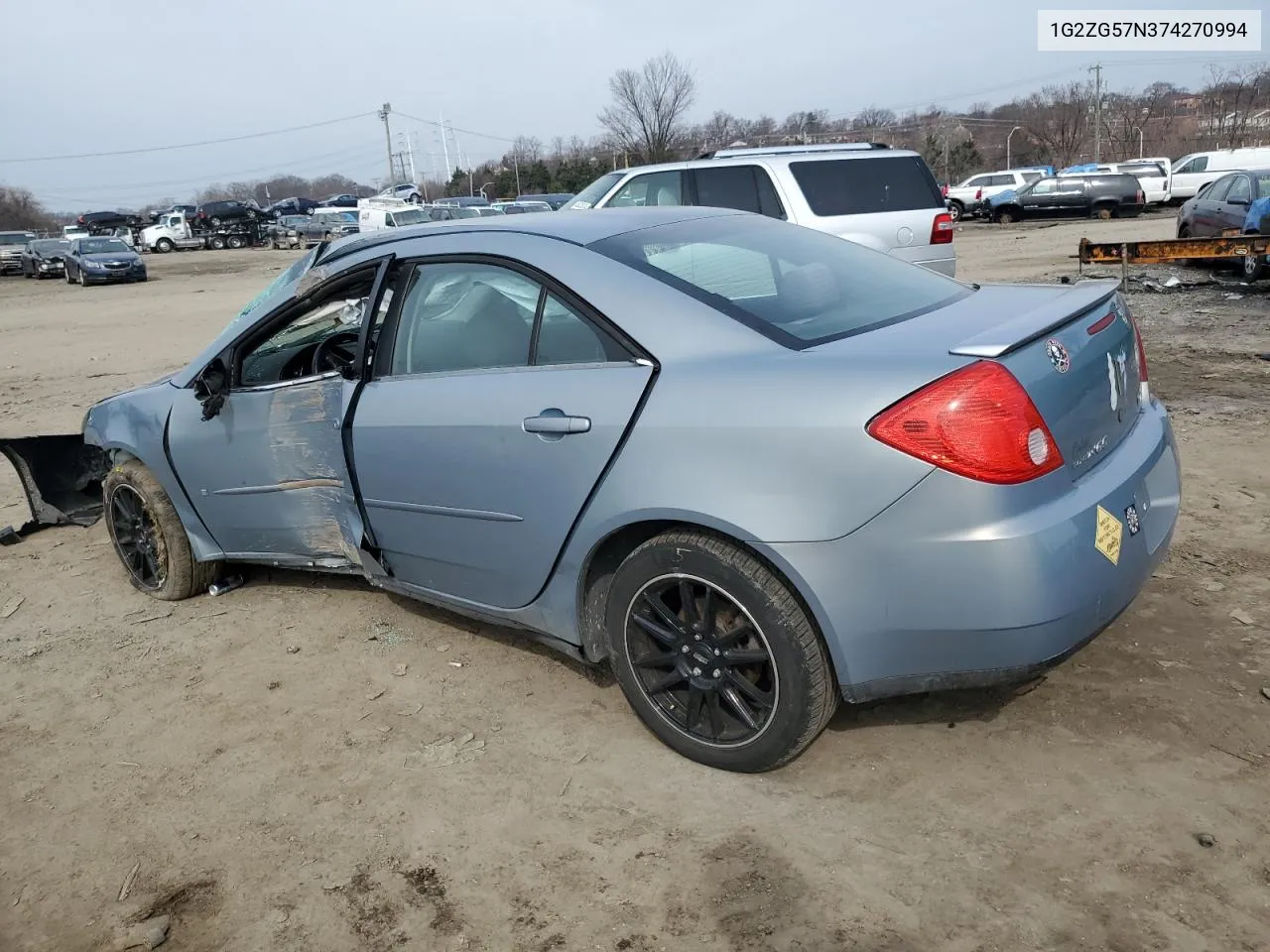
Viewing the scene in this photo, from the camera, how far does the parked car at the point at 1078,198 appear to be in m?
29.6

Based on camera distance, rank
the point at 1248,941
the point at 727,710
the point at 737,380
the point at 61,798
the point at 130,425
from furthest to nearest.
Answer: the point at 130,425, the point at 61,798, the point at 727,710, the point at 737,380, the point at 1248,941

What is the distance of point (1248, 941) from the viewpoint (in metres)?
2.14

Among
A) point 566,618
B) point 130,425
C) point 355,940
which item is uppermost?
point 130,425

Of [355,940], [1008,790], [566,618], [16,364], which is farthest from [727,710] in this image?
[16,364]

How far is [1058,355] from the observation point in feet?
8.50

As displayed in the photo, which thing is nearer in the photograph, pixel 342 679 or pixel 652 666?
pixel 652 666

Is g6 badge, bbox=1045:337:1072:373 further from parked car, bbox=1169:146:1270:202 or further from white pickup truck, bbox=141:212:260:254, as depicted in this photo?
white pickup truck, bbox=141:212:260:254

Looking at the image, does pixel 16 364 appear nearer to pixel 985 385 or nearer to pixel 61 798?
pixel 61 798

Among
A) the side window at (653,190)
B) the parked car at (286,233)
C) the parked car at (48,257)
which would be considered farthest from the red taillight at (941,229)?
the parked car at (286,233)

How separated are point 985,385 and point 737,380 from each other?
2.08ft

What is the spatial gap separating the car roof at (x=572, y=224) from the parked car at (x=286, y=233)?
42.3 m

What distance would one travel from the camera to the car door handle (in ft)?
9.51

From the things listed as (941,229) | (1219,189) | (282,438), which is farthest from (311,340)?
(1219,189)

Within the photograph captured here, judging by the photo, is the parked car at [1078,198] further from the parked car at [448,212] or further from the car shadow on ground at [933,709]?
the car shadow on ground at [933,709]
